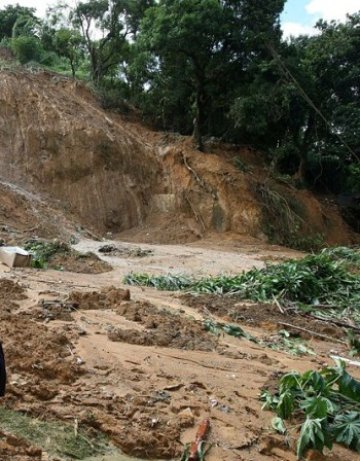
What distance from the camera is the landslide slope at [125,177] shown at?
16.8 meters

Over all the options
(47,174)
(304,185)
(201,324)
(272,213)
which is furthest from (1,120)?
(201,324)

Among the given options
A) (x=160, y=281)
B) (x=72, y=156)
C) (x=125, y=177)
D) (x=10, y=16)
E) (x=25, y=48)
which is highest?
(x=10, y=16)

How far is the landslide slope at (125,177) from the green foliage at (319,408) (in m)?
12.0

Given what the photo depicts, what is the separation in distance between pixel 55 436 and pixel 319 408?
174 cm

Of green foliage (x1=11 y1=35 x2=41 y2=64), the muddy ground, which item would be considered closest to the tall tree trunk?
green foliage (x1=11 y1=35 x2=41 y2=64)

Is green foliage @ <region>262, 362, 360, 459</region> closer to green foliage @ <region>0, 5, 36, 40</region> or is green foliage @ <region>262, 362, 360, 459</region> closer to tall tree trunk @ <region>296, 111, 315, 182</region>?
tall tree trunk @ <region>296, 111, 315, 182</region>

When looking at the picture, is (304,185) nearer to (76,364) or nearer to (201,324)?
(201,324)

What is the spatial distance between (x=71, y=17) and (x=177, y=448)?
19.1 metres

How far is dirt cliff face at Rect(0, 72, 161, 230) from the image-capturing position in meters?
16.8

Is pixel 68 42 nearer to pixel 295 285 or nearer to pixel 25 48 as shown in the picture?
pixel 25 48

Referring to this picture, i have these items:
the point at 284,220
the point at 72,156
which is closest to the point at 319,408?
the point at 284,220

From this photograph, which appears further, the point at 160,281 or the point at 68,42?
the point at 68,42

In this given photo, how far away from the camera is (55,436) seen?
10.5 ft

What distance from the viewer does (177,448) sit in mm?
3334
